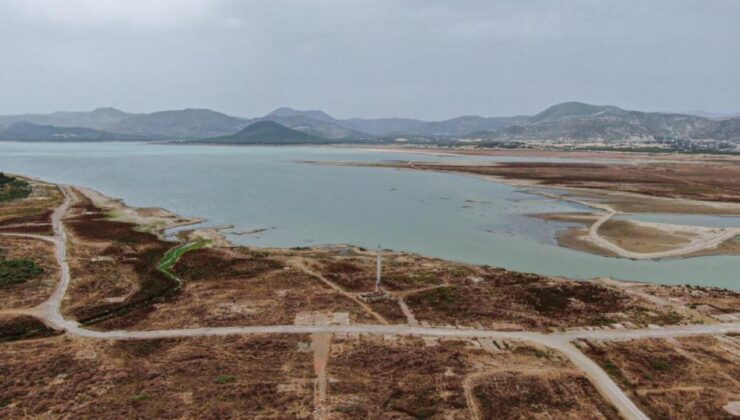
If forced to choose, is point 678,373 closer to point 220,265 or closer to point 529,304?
point 529,304

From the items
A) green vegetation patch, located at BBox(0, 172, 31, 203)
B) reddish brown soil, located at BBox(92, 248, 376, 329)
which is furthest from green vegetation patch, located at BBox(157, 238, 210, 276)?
green vegetation patch, located at BBox(0, 172, 31, 203)

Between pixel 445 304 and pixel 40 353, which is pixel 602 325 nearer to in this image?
pixel 445 304

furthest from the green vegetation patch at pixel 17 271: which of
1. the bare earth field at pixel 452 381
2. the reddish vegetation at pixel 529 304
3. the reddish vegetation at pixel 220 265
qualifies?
the reddish vegetation at pixel 529 304

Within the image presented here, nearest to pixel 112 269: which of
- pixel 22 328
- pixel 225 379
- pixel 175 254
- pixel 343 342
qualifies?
pixel 175 254

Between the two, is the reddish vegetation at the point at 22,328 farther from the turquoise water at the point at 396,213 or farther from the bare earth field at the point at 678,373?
the bare earth field at the point at 678,373

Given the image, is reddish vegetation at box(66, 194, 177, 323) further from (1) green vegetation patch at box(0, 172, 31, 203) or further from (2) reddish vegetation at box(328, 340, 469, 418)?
(1) green vegetation patch at box(0, 172, 31, 203)

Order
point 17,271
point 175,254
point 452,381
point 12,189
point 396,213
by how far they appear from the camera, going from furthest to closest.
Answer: point 12,189, point 396,213, point 175,254, point 17,271, point 452,381

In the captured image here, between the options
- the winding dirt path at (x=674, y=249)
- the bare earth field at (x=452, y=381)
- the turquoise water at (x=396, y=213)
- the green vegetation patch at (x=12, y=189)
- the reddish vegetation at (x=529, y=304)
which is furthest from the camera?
the green vegetation patch at (x=12, y=189)
